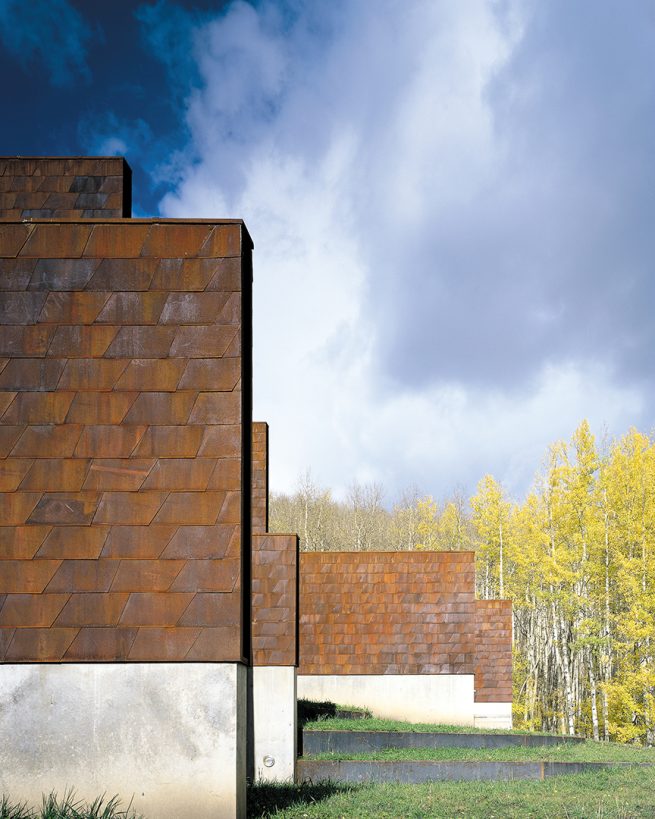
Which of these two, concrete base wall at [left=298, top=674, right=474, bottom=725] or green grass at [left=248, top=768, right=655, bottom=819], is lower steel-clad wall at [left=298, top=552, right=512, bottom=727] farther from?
green grass at [left=248, top=768, right=655, bottom=819]

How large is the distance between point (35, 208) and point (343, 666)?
56.4ft

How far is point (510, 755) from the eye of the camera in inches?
643

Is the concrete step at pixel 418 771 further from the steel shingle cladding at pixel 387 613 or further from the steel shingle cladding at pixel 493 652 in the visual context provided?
the steel shingle cladding at pixel 493 652

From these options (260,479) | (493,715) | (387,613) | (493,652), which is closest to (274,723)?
(260,479)

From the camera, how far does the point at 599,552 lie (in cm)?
3164

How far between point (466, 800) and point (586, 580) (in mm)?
23407

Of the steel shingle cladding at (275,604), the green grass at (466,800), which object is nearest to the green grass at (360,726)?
the steel shingle cladding at (275,604)

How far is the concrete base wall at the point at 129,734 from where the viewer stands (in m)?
7.17

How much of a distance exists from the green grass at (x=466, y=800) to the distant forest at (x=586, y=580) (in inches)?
673

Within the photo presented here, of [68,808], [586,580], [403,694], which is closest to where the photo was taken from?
[68,808]

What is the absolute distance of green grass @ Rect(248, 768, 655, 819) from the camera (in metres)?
8.73

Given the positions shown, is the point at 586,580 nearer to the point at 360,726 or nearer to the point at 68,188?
the point at 360,726

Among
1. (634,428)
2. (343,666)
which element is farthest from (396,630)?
(634,428)

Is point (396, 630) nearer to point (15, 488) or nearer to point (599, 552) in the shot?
point (599, 552)
